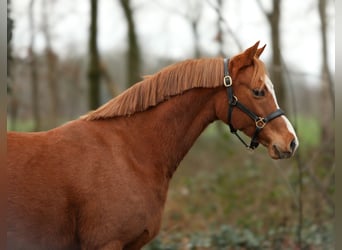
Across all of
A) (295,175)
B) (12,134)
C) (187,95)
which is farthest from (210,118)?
(295,175)

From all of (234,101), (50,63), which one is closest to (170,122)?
(234,101)

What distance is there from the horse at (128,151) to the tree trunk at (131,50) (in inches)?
371

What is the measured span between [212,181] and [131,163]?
8.93 metres

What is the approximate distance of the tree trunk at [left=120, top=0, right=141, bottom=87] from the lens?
13648 millimetres

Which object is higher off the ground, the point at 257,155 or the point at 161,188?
the point at 161,188

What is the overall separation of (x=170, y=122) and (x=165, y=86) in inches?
11.6

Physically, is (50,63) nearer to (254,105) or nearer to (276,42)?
(276,42)

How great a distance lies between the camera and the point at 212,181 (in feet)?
41.9

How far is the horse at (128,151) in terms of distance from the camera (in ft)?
12.1

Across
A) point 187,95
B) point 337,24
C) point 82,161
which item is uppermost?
point 337,24

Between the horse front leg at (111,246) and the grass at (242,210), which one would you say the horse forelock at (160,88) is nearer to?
the horse front leg at (111,246)

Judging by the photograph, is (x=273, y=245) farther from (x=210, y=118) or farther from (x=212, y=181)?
(x=212, y=181)

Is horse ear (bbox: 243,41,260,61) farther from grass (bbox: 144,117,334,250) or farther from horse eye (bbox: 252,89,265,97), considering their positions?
grass (bbox: 144,117,334,250)

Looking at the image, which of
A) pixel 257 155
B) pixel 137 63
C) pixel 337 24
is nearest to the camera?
pixel 337 24
